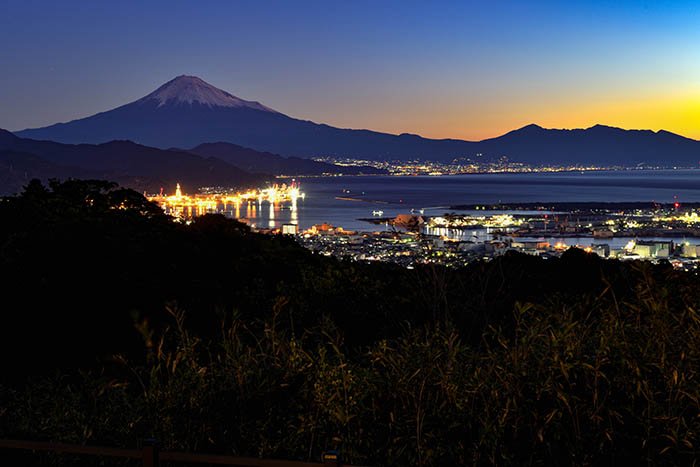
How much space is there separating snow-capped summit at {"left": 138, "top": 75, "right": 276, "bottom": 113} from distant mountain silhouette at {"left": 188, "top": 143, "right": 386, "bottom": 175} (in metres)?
51.5

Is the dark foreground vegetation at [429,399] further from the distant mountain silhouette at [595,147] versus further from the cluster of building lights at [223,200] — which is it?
the distant mountain silhouette at [595,147]

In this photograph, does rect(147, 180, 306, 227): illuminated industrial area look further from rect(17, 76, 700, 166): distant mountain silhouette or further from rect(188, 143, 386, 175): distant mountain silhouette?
rect(17, 76, 700, 166): distant mountain silhouette

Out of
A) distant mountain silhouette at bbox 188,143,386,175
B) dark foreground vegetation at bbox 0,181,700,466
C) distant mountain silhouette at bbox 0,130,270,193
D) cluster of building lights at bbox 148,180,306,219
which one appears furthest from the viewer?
distant mountain silhouette at bbox 188,143,386,175

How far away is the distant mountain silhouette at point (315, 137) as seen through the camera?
14938 centimetres

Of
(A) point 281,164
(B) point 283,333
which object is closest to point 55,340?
(B) point 283,333

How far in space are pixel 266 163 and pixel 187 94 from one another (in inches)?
2634

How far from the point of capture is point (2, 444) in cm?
270

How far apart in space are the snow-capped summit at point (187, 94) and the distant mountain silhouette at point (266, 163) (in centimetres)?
5150

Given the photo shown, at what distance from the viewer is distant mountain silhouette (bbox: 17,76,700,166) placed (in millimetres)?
149375

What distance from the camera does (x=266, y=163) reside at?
112438 mm

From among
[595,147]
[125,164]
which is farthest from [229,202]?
[595,147]

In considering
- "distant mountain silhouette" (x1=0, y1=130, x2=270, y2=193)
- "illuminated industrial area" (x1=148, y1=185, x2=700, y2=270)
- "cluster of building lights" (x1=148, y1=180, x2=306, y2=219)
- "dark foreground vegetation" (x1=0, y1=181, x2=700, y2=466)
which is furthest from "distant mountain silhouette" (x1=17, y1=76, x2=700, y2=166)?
"dark foreground vegetation" (x1=0, y1=181, x2=700, y2=466)

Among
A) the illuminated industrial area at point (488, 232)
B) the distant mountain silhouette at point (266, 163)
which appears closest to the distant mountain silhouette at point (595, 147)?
the distant mountain silhouette at point (266, 163)

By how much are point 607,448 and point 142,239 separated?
750cm
